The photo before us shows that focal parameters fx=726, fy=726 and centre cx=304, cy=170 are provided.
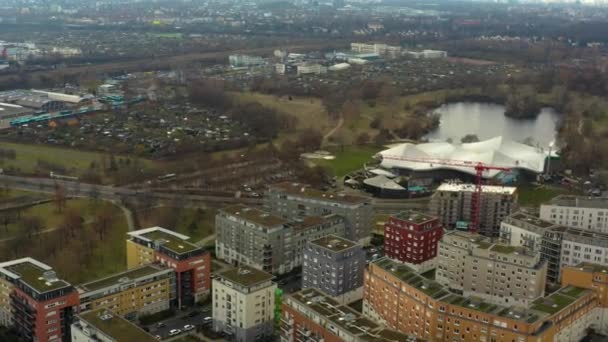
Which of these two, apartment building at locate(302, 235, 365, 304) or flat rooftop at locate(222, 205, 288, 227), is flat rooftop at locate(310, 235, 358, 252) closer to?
apartment building at locate(302, 235, 365, 304)

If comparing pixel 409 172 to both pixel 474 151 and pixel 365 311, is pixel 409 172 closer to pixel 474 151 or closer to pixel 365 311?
pixel 474 151

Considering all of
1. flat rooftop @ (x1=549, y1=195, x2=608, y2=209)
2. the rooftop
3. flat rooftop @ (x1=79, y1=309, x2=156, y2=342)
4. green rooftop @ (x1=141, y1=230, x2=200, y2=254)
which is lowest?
the rooftop

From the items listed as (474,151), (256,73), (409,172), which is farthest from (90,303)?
→ (256,73)

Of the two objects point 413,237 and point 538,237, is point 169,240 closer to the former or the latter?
point 413,237

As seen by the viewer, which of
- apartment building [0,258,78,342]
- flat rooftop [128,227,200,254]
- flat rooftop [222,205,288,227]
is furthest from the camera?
flat rooftop [222,205,288,227]

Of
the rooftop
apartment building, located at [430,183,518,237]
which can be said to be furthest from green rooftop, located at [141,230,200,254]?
apartment building, located at [430,183,518,237]

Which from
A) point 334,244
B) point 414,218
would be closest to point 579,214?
point 414,218

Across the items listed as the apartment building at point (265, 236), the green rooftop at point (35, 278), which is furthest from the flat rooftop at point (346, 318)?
the green rooftop at point (35, 278)
